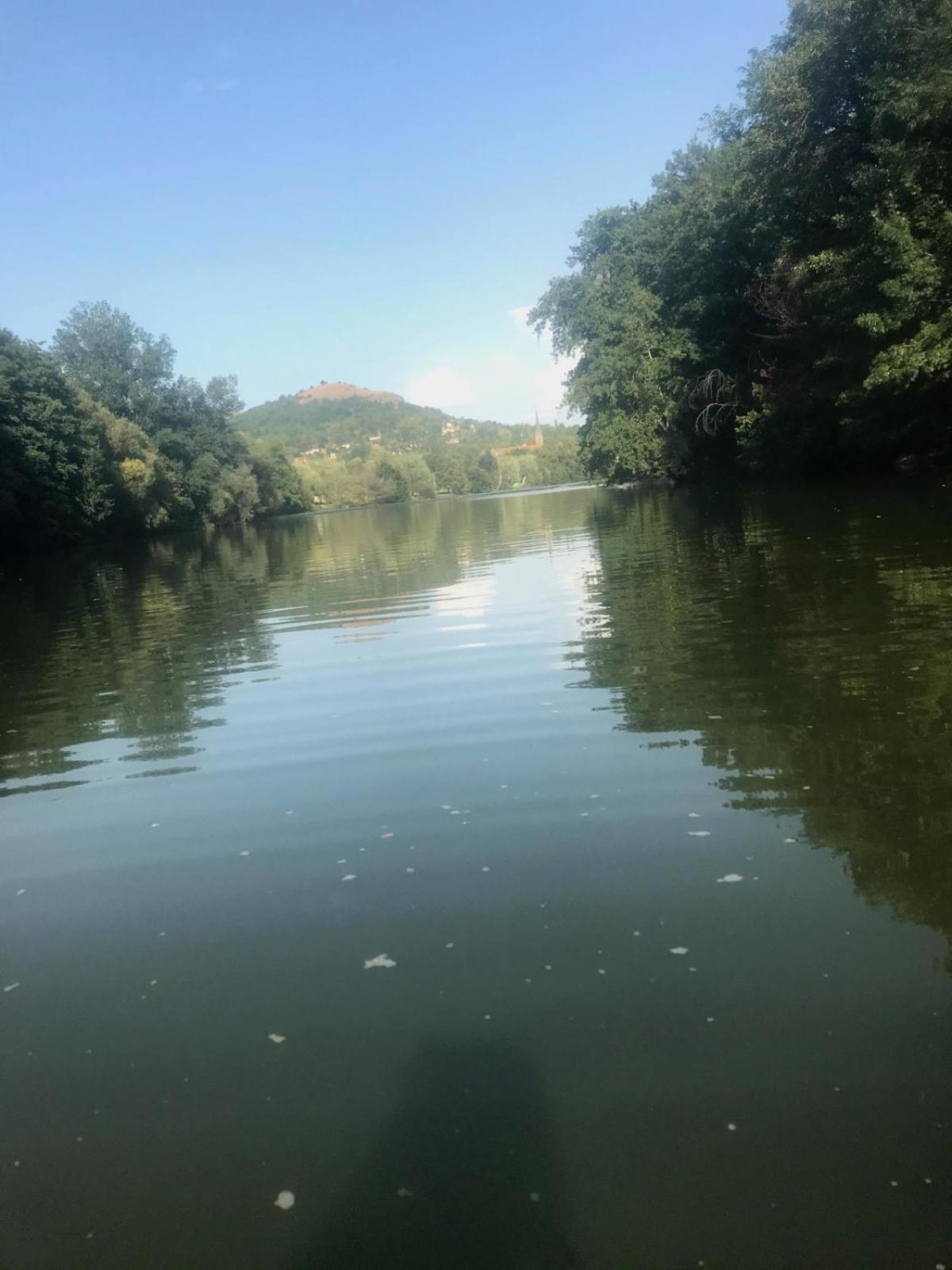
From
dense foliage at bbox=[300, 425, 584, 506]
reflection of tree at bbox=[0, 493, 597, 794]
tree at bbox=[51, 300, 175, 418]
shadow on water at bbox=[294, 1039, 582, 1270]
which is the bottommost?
shadow on water at bbox=[294, 1039, 582, 1270]

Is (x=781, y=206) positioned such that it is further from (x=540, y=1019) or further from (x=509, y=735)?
(x=540, y=1019)

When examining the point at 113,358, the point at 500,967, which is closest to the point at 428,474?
the point at 113,358

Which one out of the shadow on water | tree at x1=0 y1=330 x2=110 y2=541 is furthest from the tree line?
the shadow on water

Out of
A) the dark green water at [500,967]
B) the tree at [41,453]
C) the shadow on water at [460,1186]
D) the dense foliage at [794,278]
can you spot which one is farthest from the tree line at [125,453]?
the shadow on water at [460,1186]

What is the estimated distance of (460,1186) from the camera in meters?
2.82

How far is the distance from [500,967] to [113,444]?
62380mm

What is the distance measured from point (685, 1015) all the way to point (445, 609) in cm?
1140

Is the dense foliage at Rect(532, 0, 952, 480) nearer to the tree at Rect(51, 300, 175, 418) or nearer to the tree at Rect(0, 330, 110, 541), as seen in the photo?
the tree at Rect(0, 330, 110, 541)

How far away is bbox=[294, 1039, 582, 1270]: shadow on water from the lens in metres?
2.60

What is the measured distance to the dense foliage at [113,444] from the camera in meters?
46.8

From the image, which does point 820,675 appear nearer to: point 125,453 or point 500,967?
point 500,967

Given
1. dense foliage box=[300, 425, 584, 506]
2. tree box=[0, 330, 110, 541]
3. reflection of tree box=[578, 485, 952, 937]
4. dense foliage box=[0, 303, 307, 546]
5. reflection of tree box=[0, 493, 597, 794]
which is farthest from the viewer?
dense foliage box=[300, 425, 584, 506]

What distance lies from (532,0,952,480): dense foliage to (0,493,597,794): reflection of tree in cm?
1073

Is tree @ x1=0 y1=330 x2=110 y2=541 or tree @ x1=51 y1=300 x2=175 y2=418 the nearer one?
tree @ x1=0 y1=330 x2=110 y2=541
